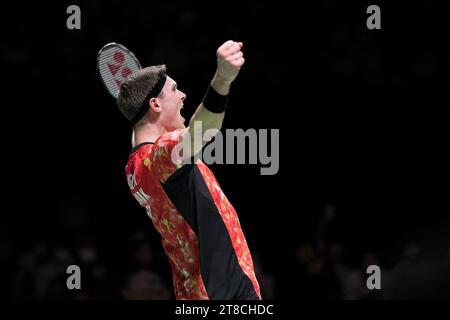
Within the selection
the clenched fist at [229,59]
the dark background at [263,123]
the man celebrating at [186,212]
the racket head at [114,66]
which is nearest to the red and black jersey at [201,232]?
the man celebrating at [186,212]

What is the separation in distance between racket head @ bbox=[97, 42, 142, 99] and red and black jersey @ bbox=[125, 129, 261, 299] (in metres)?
0.67

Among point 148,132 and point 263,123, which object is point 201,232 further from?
point 263,123

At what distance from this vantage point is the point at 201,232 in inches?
124

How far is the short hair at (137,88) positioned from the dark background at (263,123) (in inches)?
150

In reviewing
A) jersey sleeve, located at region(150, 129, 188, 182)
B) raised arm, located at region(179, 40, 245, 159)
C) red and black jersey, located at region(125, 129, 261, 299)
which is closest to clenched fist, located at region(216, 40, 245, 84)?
raised arm, located at region(179, 40, 245, 159)

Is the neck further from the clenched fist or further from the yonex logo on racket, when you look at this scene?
the clenched fist

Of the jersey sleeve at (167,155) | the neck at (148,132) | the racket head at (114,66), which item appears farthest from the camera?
the racket head at (114,66)

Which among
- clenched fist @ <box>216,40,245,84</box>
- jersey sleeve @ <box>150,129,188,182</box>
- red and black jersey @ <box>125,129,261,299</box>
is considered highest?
clenched fist @ <box>216,40,245,84</box>

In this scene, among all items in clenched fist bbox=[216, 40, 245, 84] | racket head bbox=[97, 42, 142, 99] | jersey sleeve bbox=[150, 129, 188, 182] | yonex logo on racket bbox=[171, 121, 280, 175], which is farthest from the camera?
racket head bbox=[97, 42, 142, 99]

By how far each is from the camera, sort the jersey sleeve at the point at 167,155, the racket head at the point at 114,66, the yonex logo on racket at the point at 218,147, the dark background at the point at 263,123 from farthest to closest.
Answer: the dark background at the point at 263,123 < the racket head at the point at 114,66 < the jersey sleeve at the point at 167,155 < the yonex logo on racket at the point at 218,147

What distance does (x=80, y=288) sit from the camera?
6.43 m

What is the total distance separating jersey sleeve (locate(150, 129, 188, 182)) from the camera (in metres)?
2.89

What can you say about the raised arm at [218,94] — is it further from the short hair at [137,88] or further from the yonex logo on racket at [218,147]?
the short hair at [137,88]

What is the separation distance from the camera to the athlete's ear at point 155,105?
11.1 ft
